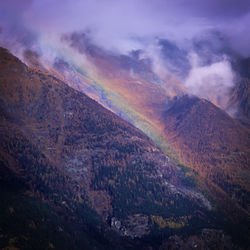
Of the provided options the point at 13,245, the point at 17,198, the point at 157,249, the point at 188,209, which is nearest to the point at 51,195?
the point at 17,198

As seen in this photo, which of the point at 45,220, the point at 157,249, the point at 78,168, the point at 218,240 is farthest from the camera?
the point at 78,168

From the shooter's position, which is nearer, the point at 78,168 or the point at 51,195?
the point at 51,195

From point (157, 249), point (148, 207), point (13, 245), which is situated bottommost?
point (13, 245)

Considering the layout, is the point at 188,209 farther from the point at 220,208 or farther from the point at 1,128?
the point at 1,128

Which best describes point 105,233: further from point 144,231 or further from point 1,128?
point 1,128

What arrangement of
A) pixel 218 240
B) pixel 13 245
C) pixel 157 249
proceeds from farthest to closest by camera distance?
pixel 218 240 < pixel 157 249 < pixel 13 245

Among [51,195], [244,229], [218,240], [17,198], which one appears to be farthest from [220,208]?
[17,198]

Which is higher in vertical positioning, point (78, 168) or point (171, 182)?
point (171, 182)
